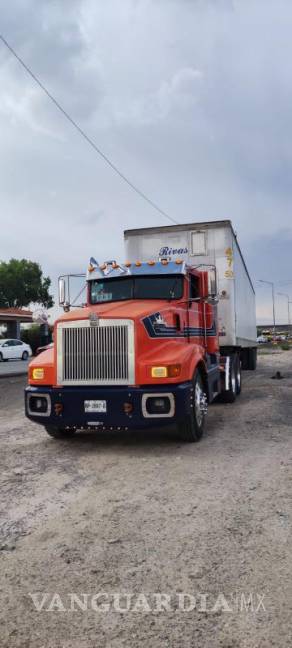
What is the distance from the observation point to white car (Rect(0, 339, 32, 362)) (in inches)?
1359

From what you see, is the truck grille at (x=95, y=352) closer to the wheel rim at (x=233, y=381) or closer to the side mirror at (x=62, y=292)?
the side mirror at (x=62, y=292)

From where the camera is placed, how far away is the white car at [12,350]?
1359 inches

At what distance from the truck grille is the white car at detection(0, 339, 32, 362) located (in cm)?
2858

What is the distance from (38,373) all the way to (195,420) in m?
2.25

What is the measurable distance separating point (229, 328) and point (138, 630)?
8.43 metres

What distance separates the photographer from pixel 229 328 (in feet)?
35.8

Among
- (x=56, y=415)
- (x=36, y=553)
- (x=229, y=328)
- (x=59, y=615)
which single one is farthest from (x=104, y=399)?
(x=229, y=328)

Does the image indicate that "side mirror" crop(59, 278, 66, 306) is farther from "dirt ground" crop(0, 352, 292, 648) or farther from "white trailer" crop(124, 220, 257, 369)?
"dirt ground" crop(0, 352, 292, 648)

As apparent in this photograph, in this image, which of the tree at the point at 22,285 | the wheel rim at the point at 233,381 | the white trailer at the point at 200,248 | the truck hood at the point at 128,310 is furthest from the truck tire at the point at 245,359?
the tree at the point at 22,285

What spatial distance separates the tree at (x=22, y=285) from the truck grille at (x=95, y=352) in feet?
182

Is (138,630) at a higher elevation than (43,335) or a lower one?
lower

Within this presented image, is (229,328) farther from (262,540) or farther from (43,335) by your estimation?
(262,540)

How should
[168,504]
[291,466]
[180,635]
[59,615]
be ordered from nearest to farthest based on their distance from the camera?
[180,635] < [59,615] < [168,504] < [291,466]

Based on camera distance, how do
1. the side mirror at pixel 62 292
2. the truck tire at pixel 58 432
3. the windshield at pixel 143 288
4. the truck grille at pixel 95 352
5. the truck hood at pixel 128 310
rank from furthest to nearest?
the side mirror at pixel 62 292, the windshield at pixel 143 288, the truck tire at pixel 58 432, the truck hood at pixel 128 310, the truck grille at pixel 95 352
